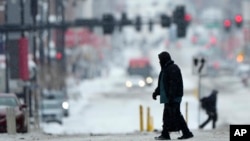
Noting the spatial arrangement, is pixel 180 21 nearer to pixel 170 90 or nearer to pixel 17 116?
pixel 17 116

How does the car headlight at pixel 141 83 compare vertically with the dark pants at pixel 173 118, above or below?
below

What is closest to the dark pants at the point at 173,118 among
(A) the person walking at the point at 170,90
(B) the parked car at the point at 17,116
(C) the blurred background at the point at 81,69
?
(A) the person walking at the point at 170,90

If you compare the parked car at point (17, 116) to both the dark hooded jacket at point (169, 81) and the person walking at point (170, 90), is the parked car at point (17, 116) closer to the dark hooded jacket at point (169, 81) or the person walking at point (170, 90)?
the person walking at point (170, 90)

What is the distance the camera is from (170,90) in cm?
1819

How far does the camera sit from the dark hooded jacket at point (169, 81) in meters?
18.1

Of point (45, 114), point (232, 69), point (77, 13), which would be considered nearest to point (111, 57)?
point (232, 69)

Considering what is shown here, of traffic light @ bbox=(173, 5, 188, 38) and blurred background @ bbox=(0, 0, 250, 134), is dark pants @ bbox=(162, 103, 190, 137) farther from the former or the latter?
traffic light @ bbox=(173, 5, 188, 38)

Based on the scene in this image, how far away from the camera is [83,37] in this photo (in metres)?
104

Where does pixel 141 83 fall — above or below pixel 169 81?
below

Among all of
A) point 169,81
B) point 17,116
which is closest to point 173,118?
point 169,81

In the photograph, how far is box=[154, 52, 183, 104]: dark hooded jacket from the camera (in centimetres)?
1812

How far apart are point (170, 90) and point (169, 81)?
18 centimetres

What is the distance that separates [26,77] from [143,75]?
60250 millimetres

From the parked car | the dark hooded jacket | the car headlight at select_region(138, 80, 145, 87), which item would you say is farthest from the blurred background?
the dark hooded jacket
